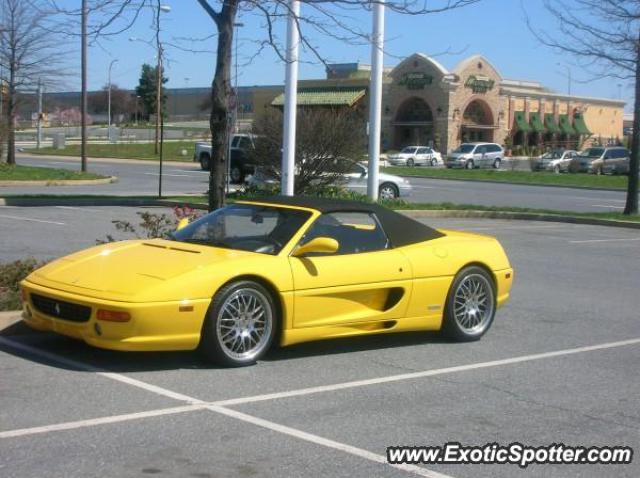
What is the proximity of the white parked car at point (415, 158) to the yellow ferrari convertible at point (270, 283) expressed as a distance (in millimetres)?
49943

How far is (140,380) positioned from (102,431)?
3.84 feet

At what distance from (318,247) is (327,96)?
207 ft

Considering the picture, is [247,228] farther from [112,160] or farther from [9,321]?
[112,160]

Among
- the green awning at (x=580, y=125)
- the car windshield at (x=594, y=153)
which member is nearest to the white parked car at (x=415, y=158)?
the car windshield at (x=594, y=153)

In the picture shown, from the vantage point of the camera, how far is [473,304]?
27.8 ft

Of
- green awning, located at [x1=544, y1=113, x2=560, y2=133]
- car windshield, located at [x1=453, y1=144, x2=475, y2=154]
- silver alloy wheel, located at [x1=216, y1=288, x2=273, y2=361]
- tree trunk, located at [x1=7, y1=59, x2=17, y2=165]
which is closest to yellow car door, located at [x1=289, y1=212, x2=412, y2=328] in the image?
silver alloy wheel, located at [x1=216, y1=288, x2=273, y2=361]

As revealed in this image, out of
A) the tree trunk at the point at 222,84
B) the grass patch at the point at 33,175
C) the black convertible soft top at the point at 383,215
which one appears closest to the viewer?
the black convertible soft top at the point at 383,215

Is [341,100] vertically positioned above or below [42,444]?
above

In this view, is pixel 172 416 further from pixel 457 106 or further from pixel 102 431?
pixel 457 106

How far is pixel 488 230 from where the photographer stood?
1997 cm

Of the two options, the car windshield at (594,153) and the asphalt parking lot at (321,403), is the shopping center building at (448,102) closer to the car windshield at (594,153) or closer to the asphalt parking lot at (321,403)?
the car windshield at (594,153)

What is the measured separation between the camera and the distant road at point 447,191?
29.7 metres

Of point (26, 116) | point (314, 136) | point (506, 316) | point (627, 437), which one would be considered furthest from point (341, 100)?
point (26, 116)

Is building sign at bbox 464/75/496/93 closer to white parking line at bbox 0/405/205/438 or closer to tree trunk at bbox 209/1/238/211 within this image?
tree trunk at bbox 209/1/238/211
